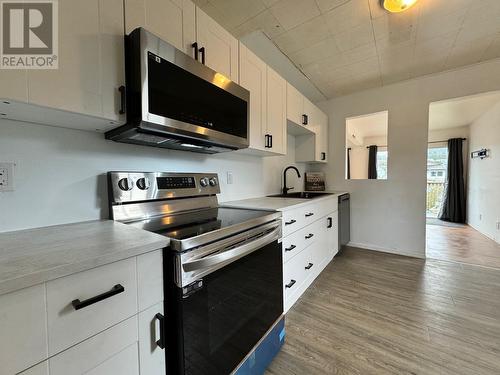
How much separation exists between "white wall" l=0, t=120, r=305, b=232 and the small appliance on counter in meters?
2.50

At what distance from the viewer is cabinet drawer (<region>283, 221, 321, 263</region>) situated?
5.34 feet

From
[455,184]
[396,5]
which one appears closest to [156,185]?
[396,5]

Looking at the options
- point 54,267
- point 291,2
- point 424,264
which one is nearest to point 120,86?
point 54,267

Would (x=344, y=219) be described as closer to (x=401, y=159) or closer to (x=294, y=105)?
(x=401, y=159)

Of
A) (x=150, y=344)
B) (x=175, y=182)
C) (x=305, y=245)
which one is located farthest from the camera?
(x=305, y=245)

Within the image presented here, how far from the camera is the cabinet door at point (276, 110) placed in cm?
199

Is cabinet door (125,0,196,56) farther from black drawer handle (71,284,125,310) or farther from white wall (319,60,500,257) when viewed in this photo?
white wall (319,60,500,257)

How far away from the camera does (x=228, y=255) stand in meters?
0.95

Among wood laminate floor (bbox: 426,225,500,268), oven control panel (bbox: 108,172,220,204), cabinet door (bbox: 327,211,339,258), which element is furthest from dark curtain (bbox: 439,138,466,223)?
oven control panel (bbox: 108,172,220,204)

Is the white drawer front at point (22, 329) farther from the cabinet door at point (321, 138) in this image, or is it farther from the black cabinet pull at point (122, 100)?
the cabinet door at point (321, 138)

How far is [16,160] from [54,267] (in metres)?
0.74

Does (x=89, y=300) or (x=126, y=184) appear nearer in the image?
(x=89, y=300)

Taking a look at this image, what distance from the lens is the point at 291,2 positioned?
1.60 m

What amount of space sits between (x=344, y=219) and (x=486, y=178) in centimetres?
318
